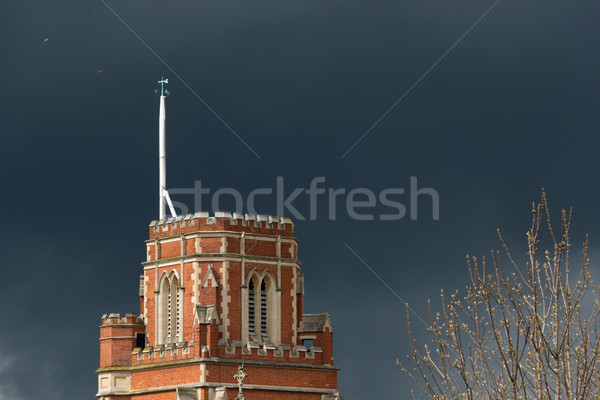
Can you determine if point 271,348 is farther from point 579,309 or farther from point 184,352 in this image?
point 579,309

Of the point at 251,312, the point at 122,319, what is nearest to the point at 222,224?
the point at 251,312

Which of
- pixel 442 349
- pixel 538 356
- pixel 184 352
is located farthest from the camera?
pixel 184 352

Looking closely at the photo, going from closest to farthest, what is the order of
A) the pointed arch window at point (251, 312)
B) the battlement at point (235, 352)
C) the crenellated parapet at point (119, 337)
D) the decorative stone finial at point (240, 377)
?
the decorative stone finial at point (240, 377)
the battlement at point (235, 352)
the pointed arch window at point (251, 312)
the crenellated parapet at point (119, 337)

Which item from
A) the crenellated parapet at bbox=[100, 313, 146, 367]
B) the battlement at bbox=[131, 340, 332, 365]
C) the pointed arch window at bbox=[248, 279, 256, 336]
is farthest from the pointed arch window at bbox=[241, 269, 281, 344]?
the crenellated parapet at bbox=[100, 313, 146, 367]

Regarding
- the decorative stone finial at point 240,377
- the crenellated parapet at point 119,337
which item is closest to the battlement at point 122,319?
the crenellated parapet at point 119,337

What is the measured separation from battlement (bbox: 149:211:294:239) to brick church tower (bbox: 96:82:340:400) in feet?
0.17

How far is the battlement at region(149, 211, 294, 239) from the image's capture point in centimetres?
7775

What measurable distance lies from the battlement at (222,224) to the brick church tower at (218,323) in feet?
0.17

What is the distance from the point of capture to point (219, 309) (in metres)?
76.3

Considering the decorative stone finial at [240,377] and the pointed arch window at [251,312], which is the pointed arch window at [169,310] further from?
the decorative stone finial at [240,377]

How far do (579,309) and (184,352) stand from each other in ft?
124

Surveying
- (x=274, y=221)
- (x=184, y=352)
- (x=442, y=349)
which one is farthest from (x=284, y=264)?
(x=442, y=349)

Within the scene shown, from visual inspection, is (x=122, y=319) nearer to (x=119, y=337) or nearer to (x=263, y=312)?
(x=119, y=337)

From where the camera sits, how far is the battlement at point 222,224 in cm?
7775
